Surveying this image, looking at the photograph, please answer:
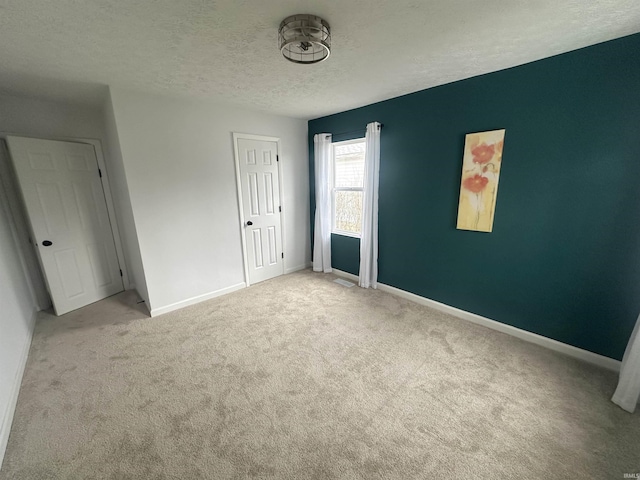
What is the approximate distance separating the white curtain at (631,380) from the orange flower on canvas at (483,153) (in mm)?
1548

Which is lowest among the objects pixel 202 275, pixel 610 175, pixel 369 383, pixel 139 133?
pixel 369 383

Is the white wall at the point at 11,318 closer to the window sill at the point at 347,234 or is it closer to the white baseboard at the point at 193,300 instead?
the white baseboard at the point at 193,300

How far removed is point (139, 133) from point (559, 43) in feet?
11.8

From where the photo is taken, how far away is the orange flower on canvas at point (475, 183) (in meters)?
2.43

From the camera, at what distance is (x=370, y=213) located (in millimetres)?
3355

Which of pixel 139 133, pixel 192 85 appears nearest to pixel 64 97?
pixel 139 133

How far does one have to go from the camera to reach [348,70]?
2146 millimetres

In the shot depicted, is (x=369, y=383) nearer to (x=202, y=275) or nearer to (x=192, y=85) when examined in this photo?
(x=202, y=275)

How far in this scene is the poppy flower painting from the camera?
2.34 meters

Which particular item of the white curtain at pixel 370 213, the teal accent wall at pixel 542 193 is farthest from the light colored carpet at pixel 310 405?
the white curtain at pixel 370 213

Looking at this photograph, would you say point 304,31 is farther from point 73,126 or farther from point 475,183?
point 73,126

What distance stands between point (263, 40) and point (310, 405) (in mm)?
2448

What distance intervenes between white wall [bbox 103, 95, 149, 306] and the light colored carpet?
27.9 inches

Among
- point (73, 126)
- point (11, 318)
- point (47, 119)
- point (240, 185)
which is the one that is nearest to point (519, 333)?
point (240, 185)
